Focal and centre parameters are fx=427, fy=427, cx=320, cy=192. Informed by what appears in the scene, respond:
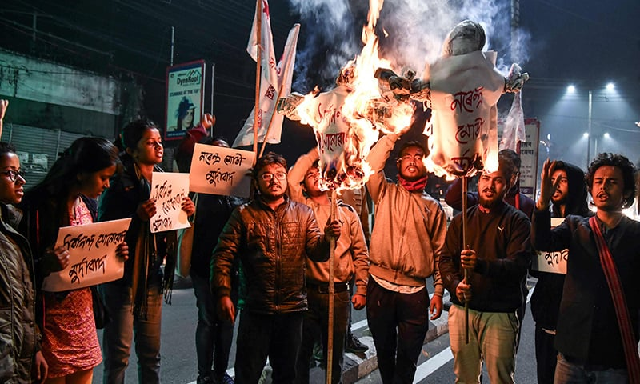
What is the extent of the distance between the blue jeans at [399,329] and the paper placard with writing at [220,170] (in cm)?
180

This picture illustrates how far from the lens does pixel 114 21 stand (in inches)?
677

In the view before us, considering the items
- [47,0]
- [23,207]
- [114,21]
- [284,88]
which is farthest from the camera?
[114,21]

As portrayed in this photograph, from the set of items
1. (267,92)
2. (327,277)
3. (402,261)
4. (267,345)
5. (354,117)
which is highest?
(267,92)

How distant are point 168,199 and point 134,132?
2.15ft

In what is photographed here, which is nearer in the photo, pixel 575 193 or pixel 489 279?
pixel 489 279

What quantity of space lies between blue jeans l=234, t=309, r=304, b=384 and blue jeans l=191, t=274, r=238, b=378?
849 mm

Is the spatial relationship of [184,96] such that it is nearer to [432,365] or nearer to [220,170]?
[220,170]

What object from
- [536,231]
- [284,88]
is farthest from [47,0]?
[536,231]

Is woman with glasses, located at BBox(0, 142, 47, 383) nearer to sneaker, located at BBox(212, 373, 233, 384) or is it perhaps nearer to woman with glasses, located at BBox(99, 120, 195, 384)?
woman with glasses, located at BBox(99, 120, 195, 384)

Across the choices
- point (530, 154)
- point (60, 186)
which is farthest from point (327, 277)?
point (530, 154)

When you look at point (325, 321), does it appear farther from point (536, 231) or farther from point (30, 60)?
point (30, 60)

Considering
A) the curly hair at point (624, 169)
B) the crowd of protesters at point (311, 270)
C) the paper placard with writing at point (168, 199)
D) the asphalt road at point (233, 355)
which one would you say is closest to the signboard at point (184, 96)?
the asphalt road at point (233, 355)

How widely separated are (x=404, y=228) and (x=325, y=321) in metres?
1.23

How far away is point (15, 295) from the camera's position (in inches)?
89.7
